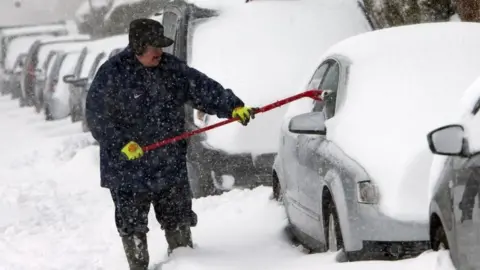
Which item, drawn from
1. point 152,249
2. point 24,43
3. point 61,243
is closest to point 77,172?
point 61,243

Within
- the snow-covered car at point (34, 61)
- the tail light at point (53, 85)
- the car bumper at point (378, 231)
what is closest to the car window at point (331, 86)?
the car bumper at point (378, 231)

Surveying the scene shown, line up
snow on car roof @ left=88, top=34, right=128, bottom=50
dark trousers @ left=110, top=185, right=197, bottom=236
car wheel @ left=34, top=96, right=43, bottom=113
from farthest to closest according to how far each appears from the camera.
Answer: car wheel @ left=34, top=96, right=43, bottom=113 < snow on car roof @ left=88, top=34, right=128, bottom=50 < dark trousers @ left=110, top=185, right=197, bottom=236

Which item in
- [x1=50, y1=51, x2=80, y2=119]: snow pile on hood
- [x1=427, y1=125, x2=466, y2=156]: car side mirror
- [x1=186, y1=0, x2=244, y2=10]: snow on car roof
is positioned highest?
[x1=427, y1=125, x2=466, y2=156]: car side mirror

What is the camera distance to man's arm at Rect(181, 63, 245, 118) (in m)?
6.96

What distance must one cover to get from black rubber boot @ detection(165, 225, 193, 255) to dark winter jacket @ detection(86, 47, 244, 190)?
381mm

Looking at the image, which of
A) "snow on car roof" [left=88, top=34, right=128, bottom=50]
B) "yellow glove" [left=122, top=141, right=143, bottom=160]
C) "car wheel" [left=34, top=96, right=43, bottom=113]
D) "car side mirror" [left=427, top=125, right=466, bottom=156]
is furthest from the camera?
"car wheel" [left=34, top=96, right=43, bottom=113]

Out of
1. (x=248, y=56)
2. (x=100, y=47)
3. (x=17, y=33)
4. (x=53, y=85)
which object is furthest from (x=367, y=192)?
(x=17, y=33)

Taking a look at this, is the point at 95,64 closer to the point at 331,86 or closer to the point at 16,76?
the point at 16,76

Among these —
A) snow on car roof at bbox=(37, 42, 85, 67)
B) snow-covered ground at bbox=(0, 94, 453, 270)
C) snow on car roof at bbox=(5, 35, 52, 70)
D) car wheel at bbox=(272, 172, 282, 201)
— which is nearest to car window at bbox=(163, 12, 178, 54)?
snow-covered ground at bbox=(0, 94, 453, 270)

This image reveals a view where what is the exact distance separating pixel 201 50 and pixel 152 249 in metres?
3.01

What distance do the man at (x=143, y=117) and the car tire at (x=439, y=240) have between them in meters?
2.43

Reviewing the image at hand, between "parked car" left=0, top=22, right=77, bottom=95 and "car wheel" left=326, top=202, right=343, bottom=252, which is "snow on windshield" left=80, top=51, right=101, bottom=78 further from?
"car wheel" left=326, top=202, right=343, bottom=252

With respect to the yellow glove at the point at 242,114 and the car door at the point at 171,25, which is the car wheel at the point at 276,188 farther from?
A: the car door at the point at 171,25

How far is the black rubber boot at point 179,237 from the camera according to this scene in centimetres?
727
